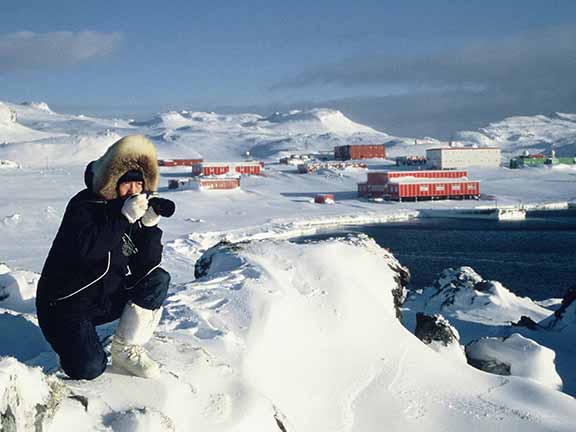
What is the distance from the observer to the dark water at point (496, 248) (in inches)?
1032

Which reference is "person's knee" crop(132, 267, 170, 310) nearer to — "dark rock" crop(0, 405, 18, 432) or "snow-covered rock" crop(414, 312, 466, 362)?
"dark rock" crop(0, 405, 18, 432)

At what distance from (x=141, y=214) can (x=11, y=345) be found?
95.6 inches

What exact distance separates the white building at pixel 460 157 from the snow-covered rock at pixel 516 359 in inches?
2886

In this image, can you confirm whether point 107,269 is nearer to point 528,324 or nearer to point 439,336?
point 439,336

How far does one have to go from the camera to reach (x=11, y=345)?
15.8 ft

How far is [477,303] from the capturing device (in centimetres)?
1432

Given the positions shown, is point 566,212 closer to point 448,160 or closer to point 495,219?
point 495,219

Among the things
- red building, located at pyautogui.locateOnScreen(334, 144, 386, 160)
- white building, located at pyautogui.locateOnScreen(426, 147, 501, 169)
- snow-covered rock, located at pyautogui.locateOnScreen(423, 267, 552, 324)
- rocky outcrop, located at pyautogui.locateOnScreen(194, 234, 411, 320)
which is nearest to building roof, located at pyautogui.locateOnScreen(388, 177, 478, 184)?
white building, located at pyautogui.locateOnScreen(426, 147, 501, 169)

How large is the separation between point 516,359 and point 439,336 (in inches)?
36.5

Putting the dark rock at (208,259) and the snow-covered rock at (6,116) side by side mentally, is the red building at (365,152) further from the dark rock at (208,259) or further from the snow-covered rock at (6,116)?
the dark rock at (208,259)

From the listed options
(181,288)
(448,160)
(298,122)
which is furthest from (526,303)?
(298,122)

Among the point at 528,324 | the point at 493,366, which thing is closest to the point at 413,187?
the point at 528,324

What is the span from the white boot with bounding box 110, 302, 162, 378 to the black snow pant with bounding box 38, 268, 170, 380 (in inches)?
2.0

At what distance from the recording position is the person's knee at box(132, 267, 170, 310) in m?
3.45
